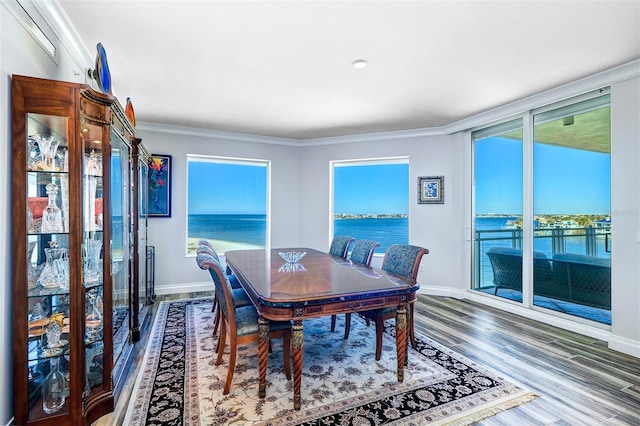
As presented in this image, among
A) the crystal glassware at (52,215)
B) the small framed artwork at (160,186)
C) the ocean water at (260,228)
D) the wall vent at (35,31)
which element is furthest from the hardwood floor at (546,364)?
the small framed artwork at (160,186)

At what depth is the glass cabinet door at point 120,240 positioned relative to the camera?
2202 millimetres

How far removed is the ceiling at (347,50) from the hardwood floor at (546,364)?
2516 mm

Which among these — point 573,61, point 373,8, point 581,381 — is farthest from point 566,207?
point 373,8

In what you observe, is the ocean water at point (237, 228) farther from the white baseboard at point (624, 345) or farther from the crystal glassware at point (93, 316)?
the white baseboard at point (624, 345)

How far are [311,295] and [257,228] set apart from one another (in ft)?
12.2

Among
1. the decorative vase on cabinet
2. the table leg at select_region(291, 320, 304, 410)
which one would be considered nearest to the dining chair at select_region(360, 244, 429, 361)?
the table leg at select_region(291, 320, 304, 410)

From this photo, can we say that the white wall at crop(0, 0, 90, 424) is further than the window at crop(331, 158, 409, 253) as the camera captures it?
No

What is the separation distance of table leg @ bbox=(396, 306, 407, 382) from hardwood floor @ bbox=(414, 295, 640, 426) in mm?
582

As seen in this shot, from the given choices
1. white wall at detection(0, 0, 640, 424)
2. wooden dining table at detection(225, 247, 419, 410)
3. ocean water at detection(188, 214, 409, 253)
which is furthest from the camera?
ocean water at detection(188, 214, 409, 253)

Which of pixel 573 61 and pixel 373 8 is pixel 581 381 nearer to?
pixel 573 61

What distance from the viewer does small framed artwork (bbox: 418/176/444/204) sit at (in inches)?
188

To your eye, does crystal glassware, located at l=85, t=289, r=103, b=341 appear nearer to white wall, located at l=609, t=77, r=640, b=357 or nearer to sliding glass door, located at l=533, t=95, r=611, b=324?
white wall, located at l=609, t=77, r=640, b=357

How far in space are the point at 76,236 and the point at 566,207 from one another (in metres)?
4.46

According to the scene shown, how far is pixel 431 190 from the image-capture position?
483cm
